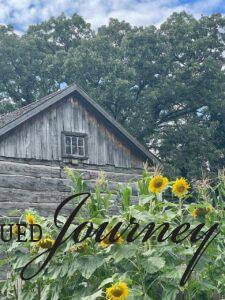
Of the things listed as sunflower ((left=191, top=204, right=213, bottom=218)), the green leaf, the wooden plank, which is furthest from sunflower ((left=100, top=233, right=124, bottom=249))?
the wooden plank

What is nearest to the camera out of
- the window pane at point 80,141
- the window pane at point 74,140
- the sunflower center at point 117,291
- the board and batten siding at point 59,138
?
the sunflower center at point 117,291

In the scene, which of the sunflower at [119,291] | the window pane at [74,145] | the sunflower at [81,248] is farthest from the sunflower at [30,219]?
the window pane at [74,145]

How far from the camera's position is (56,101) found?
49.7ft

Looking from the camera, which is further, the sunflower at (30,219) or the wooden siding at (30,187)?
the wooden siding at (30,187)

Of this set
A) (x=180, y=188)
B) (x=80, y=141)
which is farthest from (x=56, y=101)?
(x=180, y=188)

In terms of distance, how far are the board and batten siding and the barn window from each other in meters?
0.12

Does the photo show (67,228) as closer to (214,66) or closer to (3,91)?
(214,66)

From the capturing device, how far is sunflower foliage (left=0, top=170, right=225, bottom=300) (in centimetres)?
391

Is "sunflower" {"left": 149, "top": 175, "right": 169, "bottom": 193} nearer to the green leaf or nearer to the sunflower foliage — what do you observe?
the sunflower foliage

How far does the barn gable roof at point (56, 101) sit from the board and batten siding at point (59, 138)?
159 mm

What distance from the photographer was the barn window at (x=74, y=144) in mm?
15352

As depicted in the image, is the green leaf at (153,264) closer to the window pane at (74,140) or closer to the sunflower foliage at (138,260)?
the sunflower foliage at (138,260)

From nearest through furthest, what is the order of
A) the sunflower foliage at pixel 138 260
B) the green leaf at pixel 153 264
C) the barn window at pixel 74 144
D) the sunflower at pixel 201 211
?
the green leaf at pixel 153 264, the sunflower foliage at pixel 138 260, the sunflower at pixel 201 211, the barn window at pixel 74 144

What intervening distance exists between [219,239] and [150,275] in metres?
0.57
